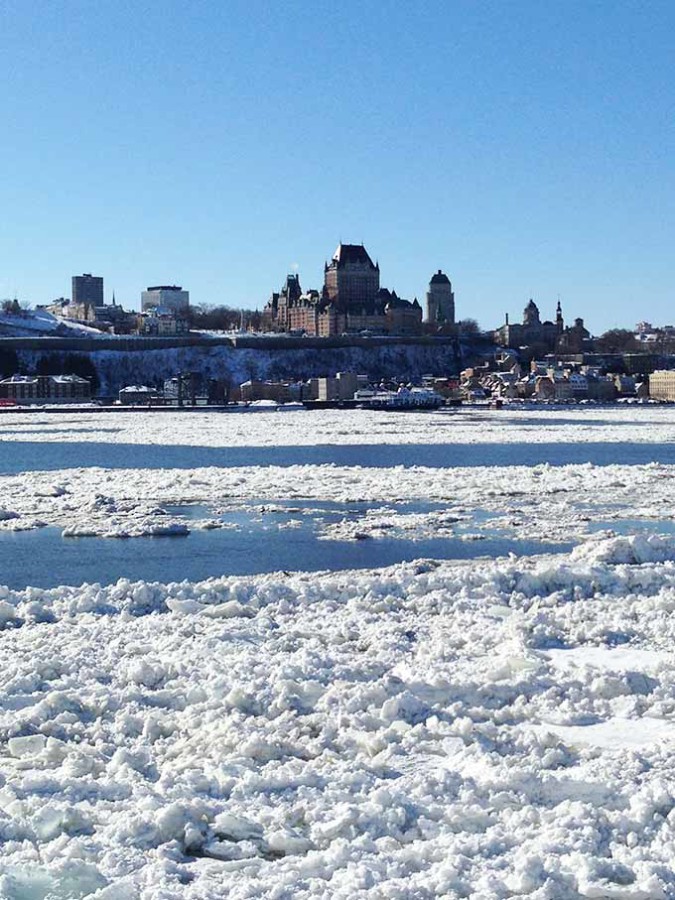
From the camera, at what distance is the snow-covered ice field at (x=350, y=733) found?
670 centimetres

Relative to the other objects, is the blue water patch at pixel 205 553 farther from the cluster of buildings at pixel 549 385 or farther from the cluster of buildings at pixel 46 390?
the cluster of buildings at pixel 549 385

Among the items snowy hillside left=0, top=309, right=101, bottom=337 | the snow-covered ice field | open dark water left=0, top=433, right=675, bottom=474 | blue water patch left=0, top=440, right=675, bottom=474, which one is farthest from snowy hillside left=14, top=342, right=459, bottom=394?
the snow-covered ice field

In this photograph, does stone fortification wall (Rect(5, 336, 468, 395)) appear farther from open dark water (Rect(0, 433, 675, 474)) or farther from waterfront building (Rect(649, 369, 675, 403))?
open dark water (Rect(0, 433, 675, 474))

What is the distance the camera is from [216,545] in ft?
61.0

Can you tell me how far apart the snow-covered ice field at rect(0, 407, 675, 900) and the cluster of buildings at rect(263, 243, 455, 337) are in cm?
16606

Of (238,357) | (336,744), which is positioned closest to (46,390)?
(238,357)

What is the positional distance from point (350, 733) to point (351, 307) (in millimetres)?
176976

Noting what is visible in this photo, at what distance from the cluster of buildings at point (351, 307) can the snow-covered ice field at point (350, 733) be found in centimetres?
16606

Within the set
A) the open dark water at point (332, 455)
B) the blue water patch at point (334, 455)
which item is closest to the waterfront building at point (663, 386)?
the blue water patch at point (334, 455)

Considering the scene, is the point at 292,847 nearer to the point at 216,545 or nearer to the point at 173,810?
the point at 173,810

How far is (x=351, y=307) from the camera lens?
184125 millimetres

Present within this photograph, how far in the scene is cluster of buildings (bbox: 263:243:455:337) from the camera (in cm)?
18262

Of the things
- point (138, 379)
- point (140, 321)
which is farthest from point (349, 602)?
point (140, 321)

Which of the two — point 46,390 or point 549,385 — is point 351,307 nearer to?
point 549,385
